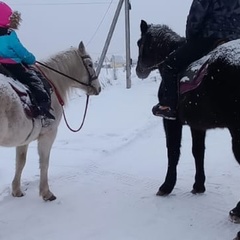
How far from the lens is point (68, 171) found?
19.5 feet

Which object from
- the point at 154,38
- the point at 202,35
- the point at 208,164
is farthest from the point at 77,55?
the point at 208,164

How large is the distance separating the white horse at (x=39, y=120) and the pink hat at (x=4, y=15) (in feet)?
1.94

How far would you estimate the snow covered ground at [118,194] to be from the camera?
3932 mm

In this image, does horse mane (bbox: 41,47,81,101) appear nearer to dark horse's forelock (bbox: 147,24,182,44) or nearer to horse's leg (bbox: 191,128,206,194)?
dark horse's forelock (bbox: 147,24,182,44)

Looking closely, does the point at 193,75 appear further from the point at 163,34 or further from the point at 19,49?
the point at 19,49

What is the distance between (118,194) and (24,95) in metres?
1.85

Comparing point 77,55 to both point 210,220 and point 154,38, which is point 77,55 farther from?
point 210,220

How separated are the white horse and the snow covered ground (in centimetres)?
39

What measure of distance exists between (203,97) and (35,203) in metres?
2.50

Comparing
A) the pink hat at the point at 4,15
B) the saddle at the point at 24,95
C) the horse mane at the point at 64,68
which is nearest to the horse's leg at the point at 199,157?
the horse mane at the point at 64,68

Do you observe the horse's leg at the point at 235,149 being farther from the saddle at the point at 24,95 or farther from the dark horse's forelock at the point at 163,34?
the saddle at the point at 24,95

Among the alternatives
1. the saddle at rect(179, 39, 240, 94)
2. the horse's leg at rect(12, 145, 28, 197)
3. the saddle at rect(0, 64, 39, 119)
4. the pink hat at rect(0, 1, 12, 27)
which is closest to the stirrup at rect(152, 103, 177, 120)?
the saddle at rect(179, 39, 240, 94)

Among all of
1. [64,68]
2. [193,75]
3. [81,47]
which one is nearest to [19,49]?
[64,68]

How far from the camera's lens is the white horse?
398 cm
